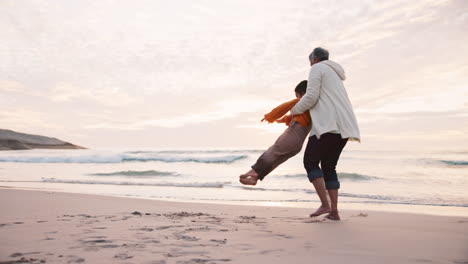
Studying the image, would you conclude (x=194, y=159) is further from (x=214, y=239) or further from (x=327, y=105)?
(x=214, y=239)

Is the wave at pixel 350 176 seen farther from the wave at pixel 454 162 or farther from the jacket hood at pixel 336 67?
the wave at pixel 454 162

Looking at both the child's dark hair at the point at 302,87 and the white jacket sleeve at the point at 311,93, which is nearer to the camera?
the white jacket sleeve at the point at 311,93

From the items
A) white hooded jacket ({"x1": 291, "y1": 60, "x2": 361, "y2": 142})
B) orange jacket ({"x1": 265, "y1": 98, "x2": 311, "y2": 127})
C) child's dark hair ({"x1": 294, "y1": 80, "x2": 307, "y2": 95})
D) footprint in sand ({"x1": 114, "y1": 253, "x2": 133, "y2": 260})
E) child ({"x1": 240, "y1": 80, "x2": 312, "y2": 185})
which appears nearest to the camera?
footprint in sand ({"x1": 114, "y1": 253, "x2": 133, "y2": 260})

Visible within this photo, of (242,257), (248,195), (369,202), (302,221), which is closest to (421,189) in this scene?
(369,202)

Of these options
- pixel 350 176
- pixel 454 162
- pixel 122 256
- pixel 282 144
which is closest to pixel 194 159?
pixel 350 176

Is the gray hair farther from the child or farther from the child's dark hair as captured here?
the child

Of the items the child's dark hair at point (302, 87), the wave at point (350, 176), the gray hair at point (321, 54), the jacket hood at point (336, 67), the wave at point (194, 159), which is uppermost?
the gray hair at point (321, 54)

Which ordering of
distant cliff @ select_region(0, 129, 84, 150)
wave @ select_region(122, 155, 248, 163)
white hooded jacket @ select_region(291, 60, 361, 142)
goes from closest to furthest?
white hooded jacket @ select_region(291, 60, 361, 142) < wave @ select_region(122, 155, 248, 163) < distant cliff @ select_region(0, 129, 84, 150)

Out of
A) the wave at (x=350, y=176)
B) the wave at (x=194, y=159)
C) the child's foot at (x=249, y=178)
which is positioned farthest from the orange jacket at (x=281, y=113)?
the wave at (x=194, y=159)

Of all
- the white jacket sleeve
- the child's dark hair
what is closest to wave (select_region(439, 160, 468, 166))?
the child's dark hair

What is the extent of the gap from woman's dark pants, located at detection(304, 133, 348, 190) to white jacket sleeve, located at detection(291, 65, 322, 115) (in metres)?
0.35

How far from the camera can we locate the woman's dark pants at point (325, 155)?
412 centimetres

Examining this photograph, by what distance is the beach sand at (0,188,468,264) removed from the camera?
2500 millimetres

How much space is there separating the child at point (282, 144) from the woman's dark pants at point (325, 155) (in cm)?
15
